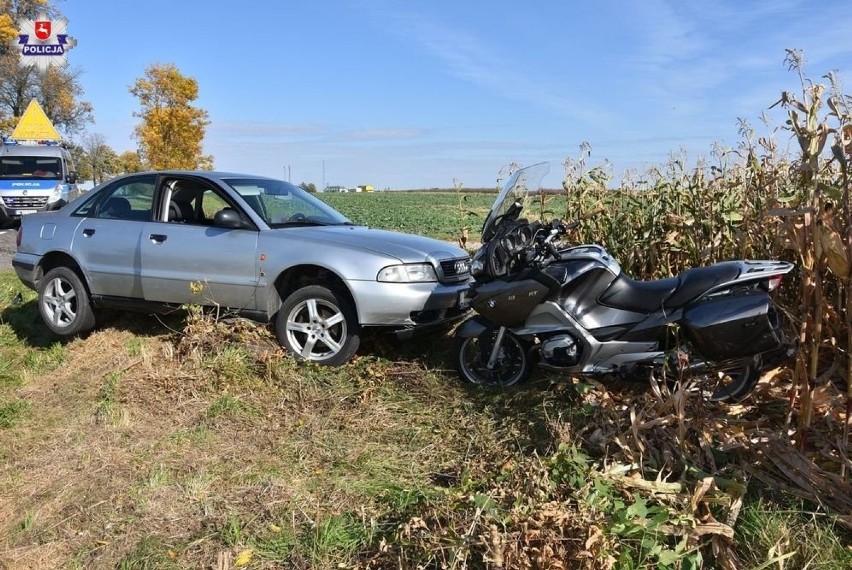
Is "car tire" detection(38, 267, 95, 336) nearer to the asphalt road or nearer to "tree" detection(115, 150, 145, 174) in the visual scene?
the asphalt road

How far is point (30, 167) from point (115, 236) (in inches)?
639

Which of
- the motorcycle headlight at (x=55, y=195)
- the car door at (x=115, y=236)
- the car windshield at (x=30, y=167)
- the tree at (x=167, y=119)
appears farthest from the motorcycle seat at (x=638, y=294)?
the tree at (x=167, y=119)

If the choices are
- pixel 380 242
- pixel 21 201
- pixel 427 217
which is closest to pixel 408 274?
pixel 380 242

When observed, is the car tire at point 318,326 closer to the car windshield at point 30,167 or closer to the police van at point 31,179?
the police van at point 31,179

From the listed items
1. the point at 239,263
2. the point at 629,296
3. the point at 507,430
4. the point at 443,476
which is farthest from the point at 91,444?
the point at 629,296

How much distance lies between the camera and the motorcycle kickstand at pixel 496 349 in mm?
5164

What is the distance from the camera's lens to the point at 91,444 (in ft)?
15.8

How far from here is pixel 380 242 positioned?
20.0ft

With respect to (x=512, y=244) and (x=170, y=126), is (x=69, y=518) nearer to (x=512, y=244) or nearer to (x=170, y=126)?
(x=512, y=244)

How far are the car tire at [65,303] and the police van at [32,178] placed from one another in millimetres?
13988

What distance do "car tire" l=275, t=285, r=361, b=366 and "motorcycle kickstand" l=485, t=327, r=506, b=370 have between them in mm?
1158

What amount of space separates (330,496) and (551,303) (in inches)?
81.2

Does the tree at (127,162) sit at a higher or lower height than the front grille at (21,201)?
higher

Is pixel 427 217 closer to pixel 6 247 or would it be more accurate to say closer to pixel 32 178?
pixel 32 178
